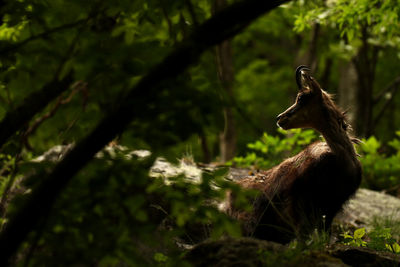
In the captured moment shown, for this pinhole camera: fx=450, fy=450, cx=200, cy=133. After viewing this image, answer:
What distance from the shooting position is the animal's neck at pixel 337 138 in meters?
4.07

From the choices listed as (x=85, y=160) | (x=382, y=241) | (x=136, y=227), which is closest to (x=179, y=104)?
(x=85, y=160)

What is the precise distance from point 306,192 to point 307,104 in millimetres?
817

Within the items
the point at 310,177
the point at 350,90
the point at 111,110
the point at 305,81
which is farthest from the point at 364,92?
the point at 111,110

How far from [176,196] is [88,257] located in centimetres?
59

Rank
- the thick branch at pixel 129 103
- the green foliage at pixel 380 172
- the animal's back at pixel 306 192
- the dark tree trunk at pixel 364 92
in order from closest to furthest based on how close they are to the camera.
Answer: the thick branch at pixel 129 103
the animal's back at pixel 306 192
the green foliage at pixel 380 172
the dark tree trunk at pixel 364 92

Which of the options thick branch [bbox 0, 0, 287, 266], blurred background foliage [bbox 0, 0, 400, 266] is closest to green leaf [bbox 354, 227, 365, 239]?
blurred background foliage [bbox 0, 0, 400, 266]

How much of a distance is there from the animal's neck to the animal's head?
0.35 feet

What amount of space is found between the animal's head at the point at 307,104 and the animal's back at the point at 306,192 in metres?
0.28

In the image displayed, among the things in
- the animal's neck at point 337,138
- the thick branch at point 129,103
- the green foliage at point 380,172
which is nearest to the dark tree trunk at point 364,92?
the green foliage at point 380,172

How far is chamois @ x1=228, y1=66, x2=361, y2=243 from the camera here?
403 centimetres

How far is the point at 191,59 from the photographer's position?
7.55 ft

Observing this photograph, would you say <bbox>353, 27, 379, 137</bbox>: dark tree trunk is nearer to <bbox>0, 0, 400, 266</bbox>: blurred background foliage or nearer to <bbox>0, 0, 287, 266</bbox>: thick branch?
<bbox>0, 0, 400, 266</bbox>: blurred background foliage

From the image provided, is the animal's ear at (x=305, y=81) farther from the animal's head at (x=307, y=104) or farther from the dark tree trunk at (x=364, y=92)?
the dark tree trunk at (x=364, y=92)

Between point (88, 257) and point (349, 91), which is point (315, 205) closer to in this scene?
point (88, 257)
